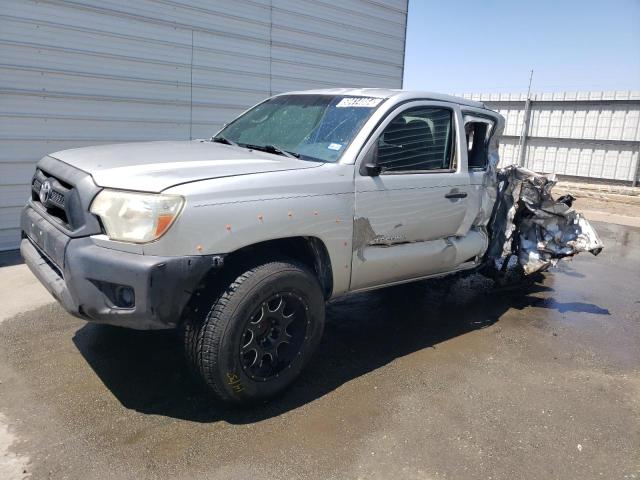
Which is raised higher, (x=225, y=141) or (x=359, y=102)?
(x=359, y=102)

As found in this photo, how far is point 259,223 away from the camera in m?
2.91

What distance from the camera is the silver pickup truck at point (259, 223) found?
267 cm

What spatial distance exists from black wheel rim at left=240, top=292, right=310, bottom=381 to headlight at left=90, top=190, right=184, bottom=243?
2.39ft

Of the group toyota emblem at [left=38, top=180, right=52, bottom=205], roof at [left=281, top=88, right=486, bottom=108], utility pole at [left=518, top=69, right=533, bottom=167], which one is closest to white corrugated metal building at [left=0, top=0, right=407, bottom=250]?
toyota emblem at [left=38, top=180, right=52, bottom=205]

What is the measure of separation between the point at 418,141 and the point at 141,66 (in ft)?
15.0

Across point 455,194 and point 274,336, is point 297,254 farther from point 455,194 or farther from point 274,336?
point 455,194

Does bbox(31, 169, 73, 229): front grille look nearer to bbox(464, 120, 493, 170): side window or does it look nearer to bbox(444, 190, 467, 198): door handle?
bbox(444, 190, 467, 198): door handle

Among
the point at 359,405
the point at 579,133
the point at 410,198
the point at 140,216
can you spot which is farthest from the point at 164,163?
the point at 579,133

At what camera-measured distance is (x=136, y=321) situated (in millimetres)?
2672

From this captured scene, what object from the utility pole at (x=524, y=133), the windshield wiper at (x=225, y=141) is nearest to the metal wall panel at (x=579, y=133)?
the utility pole at (x=524, y=133)

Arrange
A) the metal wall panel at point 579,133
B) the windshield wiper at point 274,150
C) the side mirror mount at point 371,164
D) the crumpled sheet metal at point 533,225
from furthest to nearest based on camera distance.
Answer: the metal wall panel at point 579,133
the crumpled sheet metal at point 533,225
the windshield wiper at point 274,150
the side mirror mount at point 371,164

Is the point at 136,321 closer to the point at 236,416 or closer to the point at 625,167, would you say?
the point at 236,416

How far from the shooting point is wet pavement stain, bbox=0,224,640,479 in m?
2.68

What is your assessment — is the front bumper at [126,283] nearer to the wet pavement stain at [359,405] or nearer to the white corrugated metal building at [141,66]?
the wet pavement stain at [359,405]
